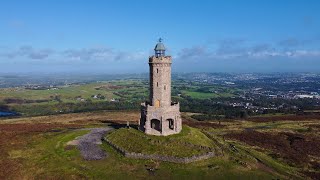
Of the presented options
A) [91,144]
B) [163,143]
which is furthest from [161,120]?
[91,144]

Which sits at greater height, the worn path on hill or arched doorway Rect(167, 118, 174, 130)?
arched doorway Rect(167, 118, 174, 130)

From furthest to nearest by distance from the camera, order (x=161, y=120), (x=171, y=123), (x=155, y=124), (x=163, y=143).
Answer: (x=171, y=123) → (x=155, y=124) → (x=161, y=120) → (x=163, y=143)

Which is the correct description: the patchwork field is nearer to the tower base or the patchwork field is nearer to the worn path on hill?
the worn path on hill

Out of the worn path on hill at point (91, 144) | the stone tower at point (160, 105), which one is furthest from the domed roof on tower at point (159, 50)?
the worn path on hill at point (91, 144)

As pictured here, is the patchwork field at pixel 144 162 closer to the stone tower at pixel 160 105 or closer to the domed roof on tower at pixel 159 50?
the stone tower at pixel 160 105

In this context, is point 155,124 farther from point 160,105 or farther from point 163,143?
point 163,143

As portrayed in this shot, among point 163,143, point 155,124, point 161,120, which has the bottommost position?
point 163,143

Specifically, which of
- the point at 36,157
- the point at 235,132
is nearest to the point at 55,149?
the point at 36,157

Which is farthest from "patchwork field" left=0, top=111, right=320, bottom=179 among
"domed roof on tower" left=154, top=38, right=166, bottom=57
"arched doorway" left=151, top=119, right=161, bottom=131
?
"domed roof on tower" left=154, top=38, right=166, bottom=57

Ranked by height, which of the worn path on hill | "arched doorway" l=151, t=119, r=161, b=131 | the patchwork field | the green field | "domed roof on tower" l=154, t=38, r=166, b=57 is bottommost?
the patchwork field
